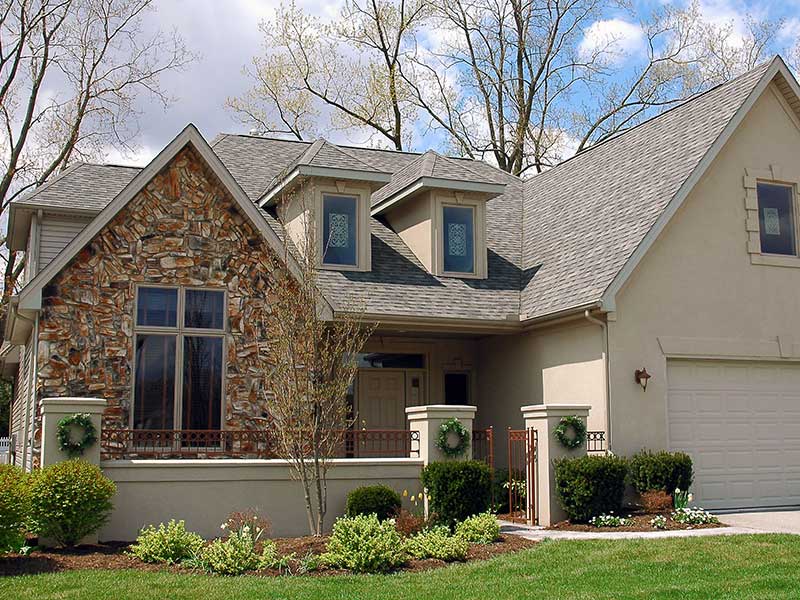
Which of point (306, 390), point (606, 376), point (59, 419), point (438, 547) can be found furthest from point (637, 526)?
point (59, 419)

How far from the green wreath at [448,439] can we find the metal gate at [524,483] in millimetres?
858

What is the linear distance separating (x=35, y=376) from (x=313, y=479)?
4529 mm

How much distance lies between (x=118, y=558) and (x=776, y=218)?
1259 cm

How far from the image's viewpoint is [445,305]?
55.4ft

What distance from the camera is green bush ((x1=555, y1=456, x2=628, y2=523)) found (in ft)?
43.9

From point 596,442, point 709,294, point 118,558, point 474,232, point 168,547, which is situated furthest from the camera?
point 474,232

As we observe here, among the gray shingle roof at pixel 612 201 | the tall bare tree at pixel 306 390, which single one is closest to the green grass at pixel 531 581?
the tall bare tree at pixel 306 390

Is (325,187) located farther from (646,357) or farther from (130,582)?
(130,582)

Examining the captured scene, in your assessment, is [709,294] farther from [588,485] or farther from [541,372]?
[588,485]

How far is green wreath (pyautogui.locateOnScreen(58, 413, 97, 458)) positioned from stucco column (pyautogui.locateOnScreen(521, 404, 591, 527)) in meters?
6.38

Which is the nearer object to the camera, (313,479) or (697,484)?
(313,479)

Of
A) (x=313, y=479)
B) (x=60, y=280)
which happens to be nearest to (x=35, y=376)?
(x=60, y=280)

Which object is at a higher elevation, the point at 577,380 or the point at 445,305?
the point at 445,305

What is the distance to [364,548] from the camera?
10211 millimetres
